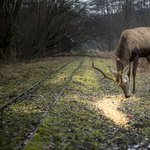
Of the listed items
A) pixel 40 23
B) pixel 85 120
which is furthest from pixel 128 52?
pixel 40 23

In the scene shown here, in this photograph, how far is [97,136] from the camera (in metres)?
4.56

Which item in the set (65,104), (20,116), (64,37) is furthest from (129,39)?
(64,37)

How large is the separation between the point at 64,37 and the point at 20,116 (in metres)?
20.6

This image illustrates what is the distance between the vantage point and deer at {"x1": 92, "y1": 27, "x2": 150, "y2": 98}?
24.2 feet

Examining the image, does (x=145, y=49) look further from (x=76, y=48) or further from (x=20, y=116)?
(x=76, y=48)

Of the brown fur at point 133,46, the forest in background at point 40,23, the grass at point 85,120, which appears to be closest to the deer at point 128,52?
the brown fur at point 133,46

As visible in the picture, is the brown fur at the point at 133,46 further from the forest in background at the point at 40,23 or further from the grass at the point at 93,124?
the forest in background at the point at 40,23

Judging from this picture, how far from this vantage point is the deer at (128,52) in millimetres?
7384

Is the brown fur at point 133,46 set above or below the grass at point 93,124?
above

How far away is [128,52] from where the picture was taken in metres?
8.27

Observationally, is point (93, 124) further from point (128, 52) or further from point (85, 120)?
point (128, 52)

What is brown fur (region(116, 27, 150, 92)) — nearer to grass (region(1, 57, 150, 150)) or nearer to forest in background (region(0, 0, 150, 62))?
grass (region(1, 57, 150, 150))

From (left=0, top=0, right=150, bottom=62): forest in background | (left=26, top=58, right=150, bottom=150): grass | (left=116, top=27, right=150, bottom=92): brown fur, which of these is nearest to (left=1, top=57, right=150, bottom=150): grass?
(left=26, top=58, right=150, bottom=150): grass

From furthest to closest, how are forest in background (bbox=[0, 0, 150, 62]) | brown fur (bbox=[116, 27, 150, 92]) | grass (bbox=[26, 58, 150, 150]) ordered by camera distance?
forest in background (bbox=[0, 0, 150, 62])
brown fur (bbox=[116, 27, 150, 92])
grass (bbox=[26, 58, 150, 150])
